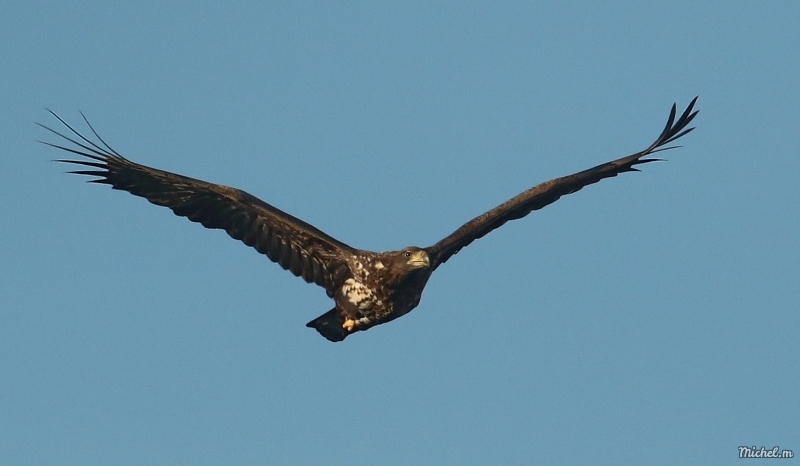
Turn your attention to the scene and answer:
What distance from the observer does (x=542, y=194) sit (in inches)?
639

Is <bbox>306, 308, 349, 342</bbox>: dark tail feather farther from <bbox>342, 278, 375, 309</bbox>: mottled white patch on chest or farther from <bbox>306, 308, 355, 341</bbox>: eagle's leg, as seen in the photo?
<bbox>342, 278, 375, 309</bbox>: mottled white patch on chest

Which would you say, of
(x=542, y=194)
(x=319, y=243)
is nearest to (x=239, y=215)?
(x=319, y=243)

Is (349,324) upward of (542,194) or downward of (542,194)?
downward

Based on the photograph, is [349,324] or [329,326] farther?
[329,326]

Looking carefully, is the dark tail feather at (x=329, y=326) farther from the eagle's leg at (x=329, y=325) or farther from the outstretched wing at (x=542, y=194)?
the outstretched wing at (x=542, y=194)

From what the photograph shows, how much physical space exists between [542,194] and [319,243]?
288 cm

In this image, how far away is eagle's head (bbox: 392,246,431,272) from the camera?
14.7 metres

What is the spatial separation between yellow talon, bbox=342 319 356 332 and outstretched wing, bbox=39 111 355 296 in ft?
1.59

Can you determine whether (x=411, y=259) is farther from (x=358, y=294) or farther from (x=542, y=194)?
(x=542, y=194)

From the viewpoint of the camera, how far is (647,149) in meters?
16.5

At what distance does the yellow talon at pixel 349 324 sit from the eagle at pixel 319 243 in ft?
0.04

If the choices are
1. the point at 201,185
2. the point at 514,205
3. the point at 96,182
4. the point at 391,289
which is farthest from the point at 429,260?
the point at 96,182

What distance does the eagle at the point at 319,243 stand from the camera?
14719 millimetres

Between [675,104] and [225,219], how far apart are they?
571 centimetres
